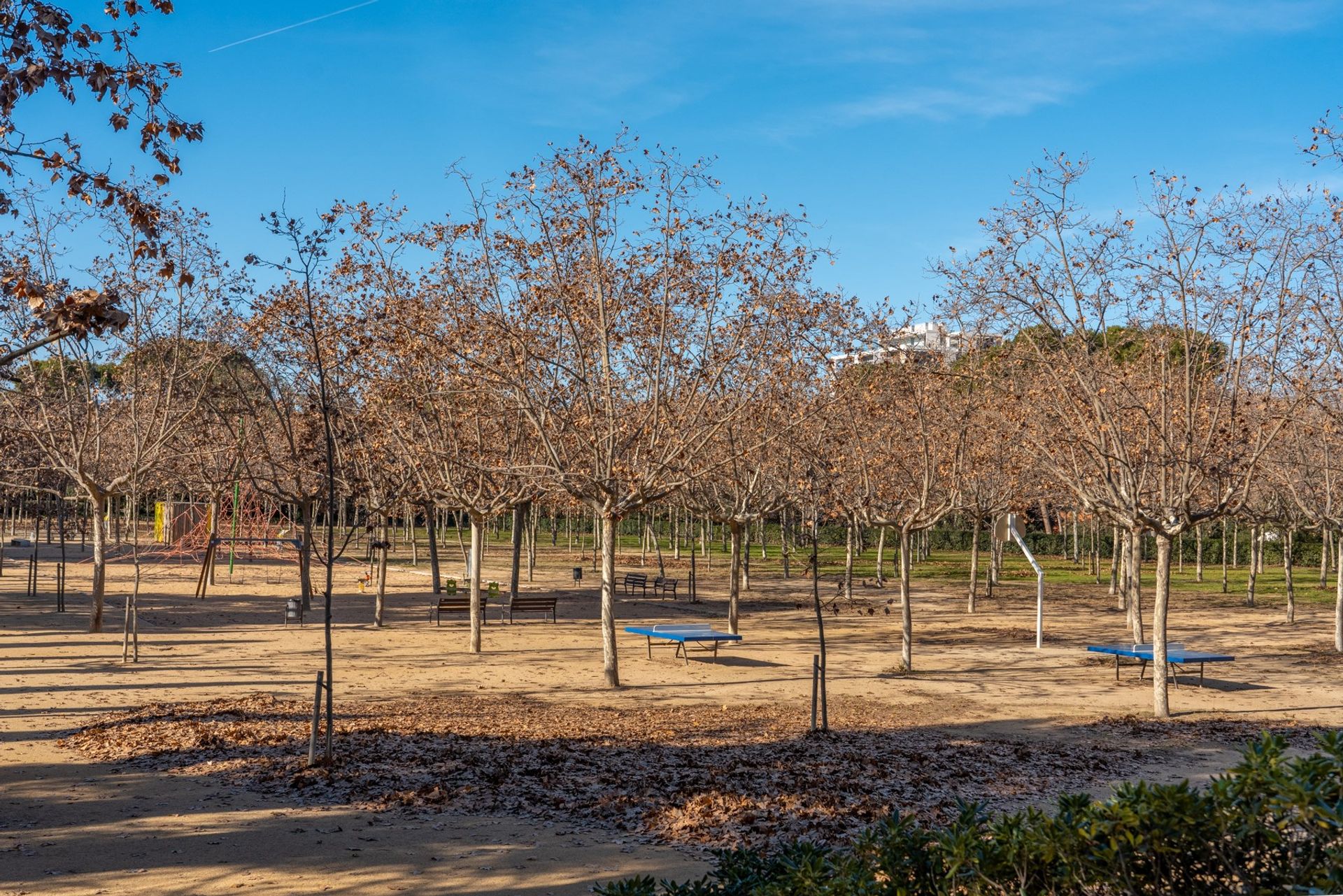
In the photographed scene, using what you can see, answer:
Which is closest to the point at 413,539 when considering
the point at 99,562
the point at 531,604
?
the point at 531,604

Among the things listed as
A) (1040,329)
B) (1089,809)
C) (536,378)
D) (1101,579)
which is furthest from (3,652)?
(1101,579)

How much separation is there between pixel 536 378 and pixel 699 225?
3.45 metres

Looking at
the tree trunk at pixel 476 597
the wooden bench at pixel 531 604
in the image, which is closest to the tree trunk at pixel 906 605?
the tree trunk at pixel 476 597

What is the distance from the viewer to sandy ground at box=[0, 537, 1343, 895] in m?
7.81

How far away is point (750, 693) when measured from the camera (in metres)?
16.3

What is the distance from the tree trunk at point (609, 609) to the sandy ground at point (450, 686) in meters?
0.27

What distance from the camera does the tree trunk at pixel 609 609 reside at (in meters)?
16.2

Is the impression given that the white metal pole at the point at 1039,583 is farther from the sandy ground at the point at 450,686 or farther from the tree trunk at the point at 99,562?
the tree trunk at the point at 99,562

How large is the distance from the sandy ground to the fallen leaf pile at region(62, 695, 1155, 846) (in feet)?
1.43

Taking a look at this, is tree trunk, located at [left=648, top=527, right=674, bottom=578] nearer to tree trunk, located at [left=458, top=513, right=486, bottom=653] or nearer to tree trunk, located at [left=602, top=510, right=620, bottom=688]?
tree trunk, located at [left=458, top=513, right=486, bottom=653]

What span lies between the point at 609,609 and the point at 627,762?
5.29m

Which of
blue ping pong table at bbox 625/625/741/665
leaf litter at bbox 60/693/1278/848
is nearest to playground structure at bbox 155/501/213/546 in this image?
blue ping pong table at bbox 625/625/741/665

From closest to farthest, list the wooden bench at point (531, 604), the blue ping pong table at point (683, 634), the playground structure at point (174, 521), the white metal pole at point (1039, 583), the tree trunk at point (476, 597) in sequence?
the blue ping pong table at point (683, 634)
the tree trunk at point (476, 597)
the white metal pole at point (1039, 583)
the wooden bench at point (531, 604)
the playground structure at point (174, 521)

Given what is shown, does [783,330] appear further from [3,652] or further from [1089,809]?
[3,652]
